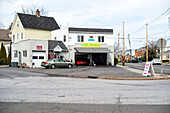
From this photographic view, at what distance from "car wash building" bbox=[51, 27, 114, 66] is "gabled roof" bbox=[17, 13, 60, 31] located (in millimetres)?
4187

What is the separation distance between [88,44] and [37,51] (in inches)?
392

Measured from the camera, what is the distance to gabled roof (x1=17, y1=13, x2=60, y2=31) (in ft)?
136

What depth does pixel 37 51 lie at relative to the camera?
3441 cm

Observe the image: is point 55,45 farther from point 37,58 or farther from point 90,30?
point 90,30

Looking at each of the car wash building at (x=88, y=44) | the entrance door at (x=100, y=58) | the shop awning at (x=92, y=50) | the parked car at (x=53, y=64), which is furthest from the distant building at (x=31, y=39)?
the entrance door at (x=100, y=58)

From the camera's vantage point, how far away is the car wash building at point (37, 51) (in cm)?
3359

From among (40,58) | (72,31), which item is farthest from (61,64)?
(72,31)

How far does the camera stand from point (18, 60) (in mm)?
37531

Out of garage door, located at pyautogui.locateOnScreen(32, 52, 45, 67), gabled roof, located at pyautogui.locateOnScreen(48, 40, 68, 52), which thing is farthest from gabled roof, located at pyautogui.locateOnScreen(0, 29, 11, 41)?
garage door, located at pyautogui.locateOnScreen(32, 52, 45, 67)

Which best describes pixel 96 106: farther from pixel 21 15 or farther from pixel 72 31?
pixel 21 15

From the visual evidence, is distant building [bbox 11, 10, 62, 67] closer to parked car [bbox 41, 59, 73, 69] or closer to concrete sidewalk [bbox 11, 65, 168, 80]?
parked car [bbox 41, 59, 73, 69]

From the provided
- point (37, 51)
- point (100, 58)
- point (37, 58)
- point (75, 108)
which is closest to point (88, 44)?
point (100, 58)

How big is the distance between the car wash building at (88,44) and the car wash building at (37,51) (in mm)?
1609

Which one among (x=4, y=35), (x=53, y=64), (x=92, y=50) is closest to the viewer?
(x=53, y=64)
